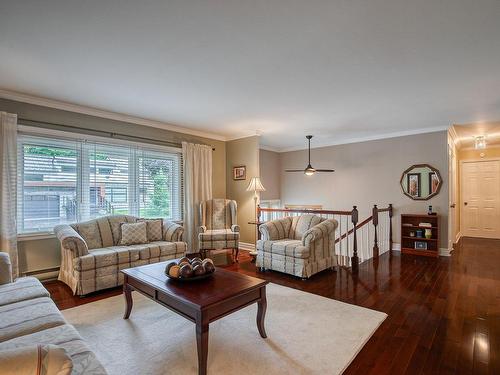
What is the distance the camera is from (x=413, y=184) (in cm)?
562

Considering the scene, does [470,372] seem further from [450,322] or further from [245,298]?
[245,298]

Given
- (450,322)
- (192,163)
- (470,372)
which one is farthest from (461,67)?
(192,163)

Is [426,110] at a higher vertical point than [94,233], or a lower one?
→ higher

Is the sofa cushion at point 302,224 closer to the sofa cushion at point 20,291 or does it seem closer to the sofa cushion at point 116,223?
the sofa cushion at point 116,223

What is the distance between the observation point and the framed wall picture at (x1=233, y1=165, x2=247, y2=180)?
5.90 m

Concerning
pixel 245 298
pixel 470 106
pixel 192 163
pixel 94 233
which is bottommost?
pixel 245 298

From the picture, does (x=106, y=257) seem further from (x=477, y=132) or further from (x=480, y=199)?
(x=480, y=199)

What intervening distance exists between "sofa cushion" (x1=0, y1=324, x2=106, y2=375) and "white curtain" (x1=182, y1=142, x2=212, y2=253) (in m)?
3.67

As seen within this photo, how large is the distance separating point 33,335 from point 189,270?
1.05 m

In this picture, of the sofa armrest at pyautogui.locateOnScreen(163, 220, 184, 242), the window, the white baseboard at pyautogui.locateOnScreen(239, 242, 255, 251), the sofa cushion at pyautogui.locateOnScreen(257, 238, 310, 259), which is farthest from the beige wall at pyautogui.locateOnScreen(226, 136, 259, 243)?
the sofa armrest at pyautogui.locateOnScreen(163, 220, 184, 242)

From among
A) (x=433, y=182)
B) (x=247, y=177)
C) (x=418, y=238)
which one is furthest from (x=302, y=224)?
(x=433, y=182)

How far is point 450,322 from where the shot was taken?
8.48 ft

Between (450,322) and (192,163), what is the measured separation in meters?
4.59

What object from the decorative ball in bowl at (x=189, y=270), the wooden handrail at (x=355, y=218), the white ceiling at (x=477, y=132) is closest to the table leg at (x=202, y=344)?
the decorative ball in bowl at (x=189, y=270)
